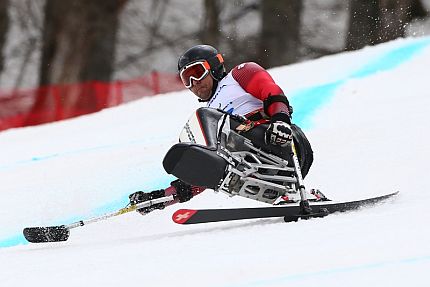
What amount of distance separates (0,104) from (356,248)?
9.85 m

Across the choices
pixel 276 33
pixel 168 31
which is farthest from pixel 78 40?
pixel 168 31

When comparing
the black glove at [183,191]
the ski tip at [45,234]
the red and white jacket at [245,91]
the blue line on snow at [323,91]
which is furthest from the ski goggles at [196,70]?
the blue line on snow at [323,91]

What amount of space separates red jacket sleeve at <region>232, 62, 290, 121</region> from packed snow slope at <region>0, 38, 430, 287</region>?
25.9 inches

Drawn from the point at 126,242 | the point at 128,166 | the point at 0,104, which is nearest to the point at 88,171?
the point at 128,166

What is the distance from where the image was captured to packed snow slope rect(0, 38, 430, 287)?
4074mm

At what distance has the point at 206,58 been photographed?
19.8ft

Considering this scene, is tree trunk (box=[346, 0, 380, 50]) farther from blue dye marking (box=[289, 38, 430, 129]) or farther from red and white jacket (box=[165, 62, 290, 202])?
red and white jacket (box=[165, 62, 290, 202])

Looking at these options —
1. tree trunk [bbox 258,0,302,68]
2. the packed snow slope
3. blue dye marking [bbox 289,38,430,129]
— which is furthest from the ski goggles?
tree trunk [bbox 258,0,302,68]

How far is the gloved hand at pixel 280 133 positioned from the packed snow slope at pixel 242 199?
0.47 m

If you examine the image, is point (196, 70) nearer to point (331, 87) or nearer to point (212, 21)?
point (331, 87)

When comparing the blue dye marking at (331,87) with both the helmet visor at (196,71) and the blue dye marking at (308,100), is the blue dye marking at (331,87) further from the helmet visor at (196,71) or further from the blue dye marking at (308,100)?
the helmet visor at (196,71)

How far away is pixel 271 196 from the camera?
573 cm

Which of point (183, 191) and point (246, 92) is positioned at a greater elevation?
point (246, 92)

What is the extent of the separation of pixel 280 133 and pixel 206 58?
→ 0.88 m
